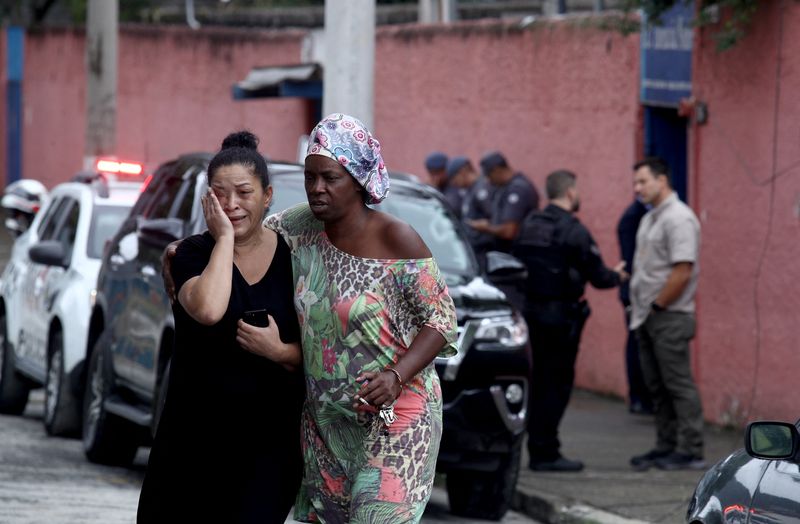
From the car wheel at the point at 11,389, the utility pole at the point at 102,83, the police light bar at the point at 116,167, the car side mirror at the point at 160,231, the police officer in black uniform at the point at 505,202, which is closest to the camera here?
the car side mirror at the point at 160,231

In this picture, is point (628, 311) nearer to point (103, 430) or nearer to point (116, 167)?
point (116, 167)

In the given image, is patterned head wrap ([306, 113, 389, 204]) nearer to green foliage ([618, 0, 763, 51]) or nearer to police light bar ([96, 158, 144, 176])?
green foliage ([618, 0, 763, 51])

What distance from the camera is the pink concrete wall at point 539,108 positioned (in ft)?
45.5

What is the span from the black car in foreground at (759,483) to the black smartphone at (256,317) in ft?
4.68

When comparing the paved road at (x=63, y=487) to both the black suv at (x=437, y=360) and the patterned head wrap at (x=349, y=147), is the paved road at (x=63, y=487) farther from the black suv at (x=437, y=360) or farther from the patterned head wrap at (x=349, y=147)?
the patterned head wrap at (x=349, y=147)

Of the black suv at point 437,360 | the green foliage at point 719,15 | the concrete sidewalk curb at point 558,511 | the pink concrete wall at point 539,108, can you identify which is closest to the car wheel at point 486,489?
the black suv at point 437,360

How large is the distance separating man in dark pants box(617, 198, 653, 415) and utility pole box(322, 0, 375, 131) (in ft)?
6.83

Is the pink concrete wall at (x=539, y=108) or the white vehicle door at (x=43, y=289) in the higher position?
the pink concrete wall at (x=539, y=108)

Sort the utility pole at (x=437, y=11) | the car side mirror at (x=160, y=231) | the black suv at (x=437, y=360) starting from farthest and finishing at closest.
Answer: the utility pole at (x=437, y=11) < the car side mirror at (x=160, y=231) < the black suv at (x=437, y=360)

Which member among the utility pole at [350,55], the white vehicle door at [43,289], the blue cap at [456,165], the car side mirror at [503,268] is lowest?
the white vehicle door at [43,289]

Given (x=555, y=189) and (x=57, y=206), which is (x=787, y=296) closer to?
(x=555, y=189)

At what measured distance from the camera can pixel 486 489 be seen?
30.1 feet

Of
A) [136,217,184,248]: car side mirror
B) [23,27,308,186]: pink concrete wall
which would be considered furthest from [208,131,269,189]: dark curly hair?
Answer: [23,27,308,186]: pink concrete wall

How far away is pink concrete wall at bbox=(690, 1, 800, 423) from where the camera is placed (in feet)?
37.2
